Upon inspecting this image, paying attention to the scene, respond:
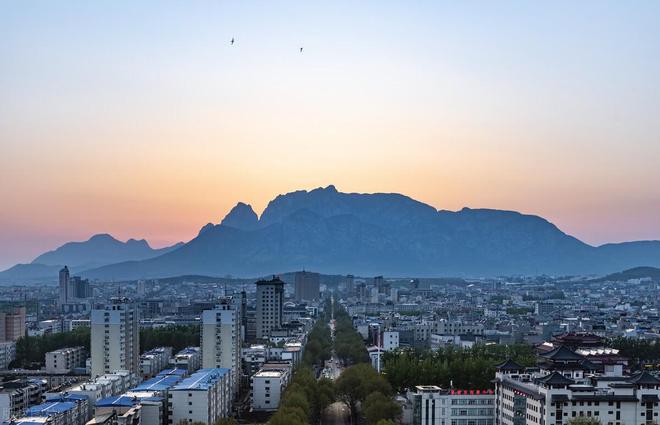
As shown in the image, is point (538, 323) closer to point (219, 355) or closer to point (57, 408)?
point (219, 355)

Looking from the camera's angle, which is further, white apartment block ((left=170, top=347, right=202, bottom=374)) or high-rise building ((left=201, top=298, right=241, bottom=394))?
white apartment block ((left=170, top=347, right=202, bottom=374))

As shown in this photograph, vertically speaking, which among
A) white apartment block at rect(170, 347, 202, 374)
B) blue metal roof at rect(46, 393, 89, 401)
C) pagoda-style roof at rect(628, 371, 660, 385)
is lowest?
white apartment block at rect(170, 347, 202, 374)

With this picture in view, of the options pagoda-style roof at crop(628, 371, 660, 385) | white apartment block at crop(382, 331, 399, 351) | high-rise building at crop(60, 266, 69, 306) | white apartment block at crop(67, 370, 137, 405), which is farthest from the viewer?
high-rise building at crop(60, 266, 69, 306)

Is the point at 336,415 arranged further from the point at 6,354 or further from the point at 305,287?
the point at 305,287

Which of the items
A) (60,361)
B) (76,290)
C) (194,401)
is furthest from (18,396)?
(76,290)

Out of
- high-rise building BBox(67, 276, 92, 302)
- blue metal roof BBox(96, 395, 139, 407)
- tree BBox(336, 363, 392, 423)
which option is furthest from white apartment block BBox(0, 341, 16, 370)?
high-rise building BBox(67, 276, 92, 302)

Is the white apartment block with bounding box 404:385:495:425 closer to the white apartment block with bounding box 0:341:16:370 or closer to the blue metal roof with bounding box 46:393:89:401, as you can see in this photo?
the blue metal roof with bounding box 46:393:89:401

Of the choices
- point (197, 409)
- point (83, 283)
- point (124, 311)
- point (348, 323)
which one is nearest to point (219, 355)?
point (124, 311)
